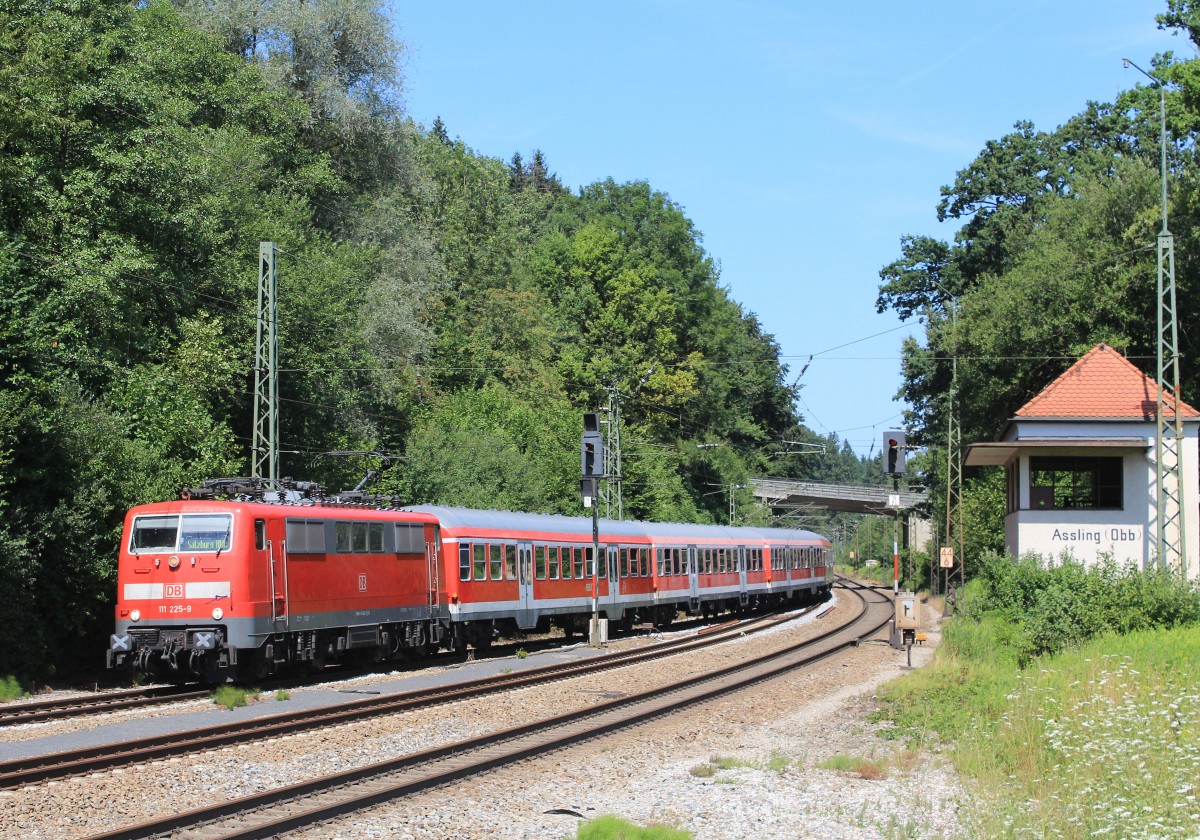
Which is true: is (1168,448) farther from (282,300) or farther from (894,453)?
(282,300)

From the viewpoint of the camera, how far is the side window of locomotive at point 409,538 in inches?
1035

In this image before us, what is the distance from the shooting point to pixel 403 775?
13.0 m

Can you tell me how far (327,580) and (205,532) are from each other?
2.92 meters

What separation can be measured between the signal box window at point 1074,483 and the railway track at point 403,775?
46.7 ft

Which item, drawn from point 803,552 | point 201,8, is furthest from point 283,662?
point 803,552

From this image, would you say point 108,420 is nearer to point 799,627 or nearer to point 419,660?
point 419,660

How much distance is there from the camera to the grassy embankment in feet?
34.8

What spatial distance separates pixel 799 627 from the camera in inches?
1642

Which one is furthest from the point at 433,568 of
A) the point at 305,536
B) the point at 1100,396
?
the point at 1100,396

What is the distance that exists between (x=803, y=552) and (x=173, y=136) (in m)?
36.8

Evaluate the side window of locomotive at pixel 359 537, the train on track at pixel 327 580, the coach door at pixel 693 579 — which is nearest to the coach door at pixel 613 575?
the train on track at pixel 327 580

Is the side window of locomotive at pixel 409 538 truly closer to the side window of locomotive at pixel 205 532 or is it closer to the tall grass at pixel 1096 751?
the side window of locomotive at pixel 205 532

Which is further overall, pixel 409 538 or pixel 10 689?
pixel 409 538

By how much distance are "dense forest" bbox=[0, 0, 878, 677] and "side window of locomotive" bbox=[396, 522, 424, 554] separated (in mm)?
4396
